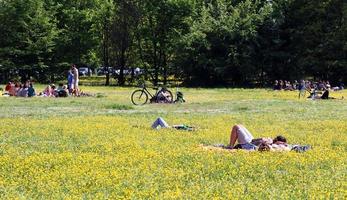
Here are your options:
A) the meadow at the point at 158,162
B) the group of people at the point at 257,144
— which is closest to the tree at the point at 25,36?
the meadow at the point at 158,162

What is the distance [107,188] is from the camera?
32.6 ft

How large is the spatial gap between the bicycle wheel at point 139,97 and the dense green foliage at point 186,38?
92.0 ft

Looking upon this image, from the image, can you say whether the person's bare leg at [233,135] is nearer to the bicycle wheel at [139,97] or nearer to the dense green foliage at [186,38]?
the bicycle wheel at [139,97]

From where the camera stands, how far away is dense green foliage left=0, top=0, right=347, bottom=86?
63.3 meters

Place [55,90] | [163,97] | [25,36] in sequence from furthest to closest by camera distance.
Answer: [25,36], [55,90], [163,97]


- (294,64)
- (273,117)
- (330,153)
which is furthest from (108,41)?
(330,153)

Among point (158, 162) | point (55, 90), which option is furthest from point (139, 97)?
point (158, 162)

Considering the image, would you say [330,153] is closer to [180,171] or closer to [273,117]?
[180,171]

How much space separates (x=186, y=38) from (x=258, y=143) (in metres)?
49.9

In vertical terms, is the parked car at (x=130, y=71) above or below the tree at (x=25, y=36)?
below

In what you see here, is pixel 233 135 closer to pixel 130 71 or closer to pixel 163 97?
pixel 163 97

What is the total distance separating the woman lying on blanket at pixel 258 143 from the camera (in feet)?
47.8

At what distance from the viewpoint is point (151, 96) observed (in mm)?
35156

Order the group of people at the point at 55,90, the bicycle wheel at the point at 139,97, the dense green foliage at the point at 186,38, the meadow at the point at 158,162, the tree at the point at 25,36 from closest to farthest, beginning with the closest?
the meadow at the point at 158,162
the bicycle wheel at the point at 139,97
the group of people at the point at 55,90
the dense green foliage at the point at 186,38
the tree at the point at 25,36
